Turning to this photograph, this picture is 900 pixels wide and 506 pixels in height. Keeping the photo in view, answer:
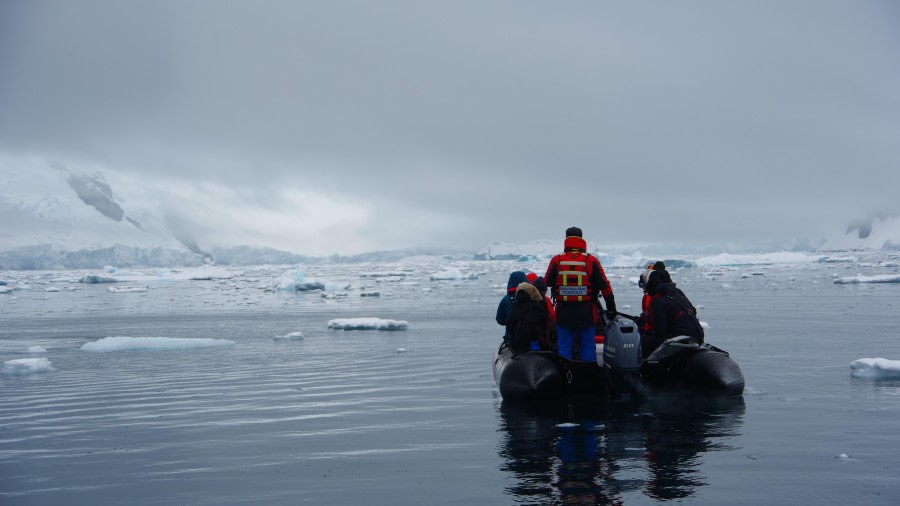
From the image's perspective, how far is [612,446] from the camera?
6.67 metres

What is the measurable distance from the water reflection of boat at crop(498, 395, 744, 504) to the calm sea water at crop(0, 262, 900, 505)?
0.03 m

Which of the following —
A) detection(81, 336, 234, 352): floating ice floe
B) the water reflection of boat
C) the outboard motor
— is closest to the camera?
the water reflection of boat

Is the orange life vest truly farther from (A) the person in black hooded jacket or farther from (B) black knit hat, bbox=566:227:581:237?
(A) the person in black hooded jacket

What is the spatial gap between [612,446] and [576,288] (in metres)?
2.33

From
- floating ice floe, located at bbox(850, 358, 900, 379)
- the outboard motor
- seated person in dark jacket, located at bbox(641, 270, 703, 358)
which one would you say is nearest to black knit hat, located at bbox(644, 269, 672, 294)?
seated person in dark jacket, located at bbox(641, 270, 703, 358)

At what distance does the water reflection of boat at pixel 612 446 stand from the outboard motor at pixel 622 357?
31cm

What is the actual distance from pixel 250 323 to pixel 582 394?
15.6 metres

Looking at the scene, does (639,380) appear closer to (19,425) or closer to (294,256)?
(19,425)

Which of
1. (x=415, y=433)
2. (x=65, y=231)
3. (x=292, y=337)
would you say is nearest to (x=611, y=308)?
(x=415, y=433)

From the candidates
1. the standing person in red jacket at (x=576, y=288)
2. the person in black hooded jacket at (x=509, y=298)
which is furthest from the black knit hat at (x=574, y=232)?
the person in black hooded jacket at (x=509, y=298)

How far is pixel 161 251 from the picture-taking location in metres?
114

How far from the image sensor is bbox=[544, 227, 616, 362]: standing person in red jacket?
864 centimetres

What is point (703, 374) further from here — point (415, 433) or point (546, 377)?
point (415, 433)

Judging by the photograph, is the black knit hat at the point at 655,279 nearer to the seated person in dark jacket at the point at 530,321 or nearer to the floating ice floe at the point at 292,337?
the seated person in dark jacket at the point at 530,321
